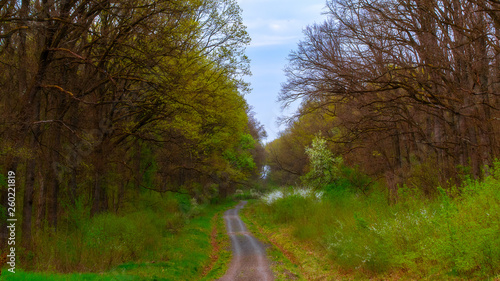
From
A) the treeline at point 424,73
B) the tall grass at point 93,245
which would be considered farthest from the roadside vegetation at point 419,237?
the tall grass at point 93,245

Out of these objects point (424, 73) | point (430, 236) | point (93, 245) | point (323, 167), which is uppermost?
point (424, 73)

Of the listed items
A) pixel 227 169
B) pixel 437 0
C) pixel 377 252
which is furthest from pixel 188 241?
pixel 227 169

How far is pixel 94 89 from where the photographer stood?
1285cm

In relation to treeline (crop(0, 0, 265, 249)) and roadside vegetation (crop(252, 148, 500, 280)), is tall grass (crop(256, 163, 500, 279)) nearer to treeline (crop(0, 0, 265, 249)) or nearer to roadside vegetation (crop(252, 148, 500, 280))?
roadside vegetation (crop(252, 148, 500, 280))

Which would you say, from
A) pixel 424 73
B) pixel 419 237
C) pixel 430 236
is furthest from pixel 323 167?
pixel 430 236

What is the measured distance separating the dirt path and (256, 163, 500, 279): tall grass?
2.58m

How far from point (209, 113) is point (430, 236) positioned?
40.7ft

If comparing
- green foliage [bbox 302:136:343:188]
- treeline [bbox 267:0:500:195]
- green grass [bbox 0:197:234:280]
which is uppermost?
treeline [bbox 267:0:500:195]

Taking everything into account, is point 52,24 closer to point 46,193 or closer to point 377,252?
point 46,193

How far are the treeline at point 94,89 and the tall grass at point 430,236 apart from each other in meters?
7.96

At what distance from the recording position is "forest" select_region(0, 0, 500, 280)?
9172 millimetres

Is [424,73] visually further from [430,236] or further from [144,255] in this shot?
[144,255]

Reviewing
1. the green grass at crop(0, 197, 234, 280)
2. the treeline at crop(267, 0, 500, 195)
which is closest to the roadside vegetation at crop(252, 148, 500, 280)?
the treeline at crop(267, 0, 500, 195)

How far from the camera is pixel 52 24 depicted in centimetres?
1070
